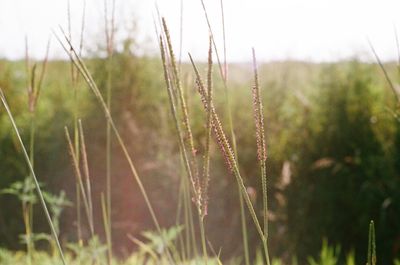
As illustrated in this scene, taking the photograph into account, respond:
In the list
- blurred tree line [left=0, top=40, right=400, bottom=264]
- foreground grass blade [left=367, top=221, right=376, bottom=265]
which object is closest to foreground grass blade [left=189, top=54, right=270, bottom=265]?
foreground grass blade [left=367, top=221, right=376, bottom=265]

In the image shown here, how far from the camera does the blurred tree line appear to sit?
4.87 metres

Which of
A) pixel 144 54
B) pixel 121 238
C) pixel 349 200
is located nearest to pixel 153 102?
pixel 144 54

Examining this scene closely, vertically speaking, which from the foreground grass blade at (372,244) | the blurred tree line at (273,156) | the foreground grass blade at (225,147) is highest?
the foreground grass blade at (225,147)

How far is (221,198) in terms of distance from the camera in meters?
5.33

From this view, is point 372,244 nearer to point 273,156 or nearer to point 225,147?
point 225,147

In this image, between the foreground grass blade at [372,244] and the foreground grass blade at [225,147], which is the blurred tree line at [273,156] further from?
the foreground grass blade at [225,147]

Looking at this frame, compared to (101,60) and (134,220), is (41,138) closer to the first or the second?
(101,60)

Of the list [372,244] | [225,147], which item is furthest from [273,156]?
[225,147]

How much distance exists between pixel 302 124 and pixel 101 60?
206 centimetres

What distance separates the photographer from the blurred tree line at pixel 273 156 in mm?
4871

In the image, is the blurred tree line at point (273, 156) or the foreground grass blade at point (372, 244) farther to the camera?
the blurred tree line at point (273, 156)

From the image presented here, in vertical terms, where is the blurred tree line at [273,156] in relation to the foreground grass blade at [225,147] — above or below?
below

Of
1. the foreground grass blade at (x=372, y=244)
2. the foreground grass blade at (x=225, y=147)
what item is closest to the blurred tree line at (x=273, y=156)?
the foreground grass blade at (x=372, y=244)

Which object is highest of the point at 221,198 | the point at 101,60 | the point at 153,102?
the point at 101,60
